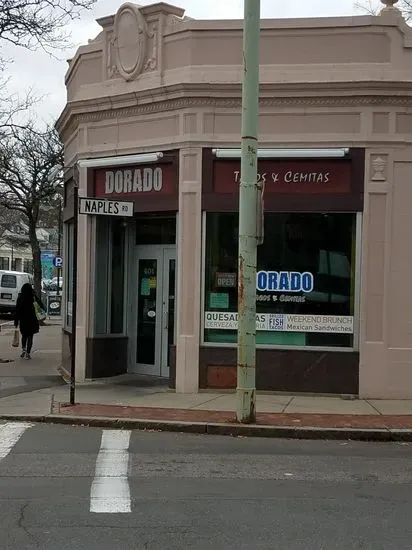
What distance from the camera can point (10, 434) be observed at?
842 centimetres

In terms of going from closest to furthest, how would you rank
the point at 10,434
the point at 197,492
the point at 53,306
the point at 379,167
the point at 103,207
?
the point at 197,492 → the point at 10,434 → the point at 103,207 → the point at 379,167 → the point at 53,306

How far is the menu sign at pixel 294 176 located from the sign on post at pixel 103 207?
1666 millimetres

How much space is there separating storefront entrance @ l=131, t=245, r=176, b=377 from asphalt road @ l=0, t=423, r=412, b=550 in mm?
4116

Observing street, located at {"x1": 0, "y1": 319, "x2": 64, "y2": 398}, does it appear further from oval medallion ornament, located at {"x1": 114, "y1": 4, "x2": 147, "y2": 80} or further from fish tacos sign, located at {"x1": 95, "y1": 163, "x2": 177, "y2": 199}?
oval medallion ornament, located at {"x1": 114, "y1": 4, "x2": 147, "y2": 80}

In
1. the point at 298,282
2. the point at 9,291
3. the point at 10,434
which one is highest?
the point at 298,282

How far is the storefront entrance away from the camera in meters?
12.5

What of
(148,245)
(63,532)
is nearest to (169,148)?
(148,245)

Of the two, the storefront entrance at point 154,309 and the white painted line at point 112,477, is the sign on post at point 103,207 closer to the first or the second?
the storefront entrance at point 154,309

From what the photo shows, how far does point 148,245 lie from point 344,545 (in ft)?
28.5

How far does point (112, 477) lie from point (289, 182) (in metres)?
6.11

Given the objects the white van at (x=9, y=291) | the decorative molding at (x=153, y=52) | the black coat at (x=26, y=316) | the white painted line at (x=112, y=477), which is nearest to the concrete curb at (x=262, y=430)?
the white painted line at (x=112, y=477)

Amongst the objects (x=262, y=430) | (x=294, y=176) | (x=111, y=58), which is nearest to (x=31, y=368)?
(x=111, y=58)

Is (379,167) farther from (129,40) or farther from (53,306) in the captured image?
(53,306)

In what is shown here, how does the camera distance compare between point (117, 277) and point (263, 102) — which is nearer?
point (263, 102)
